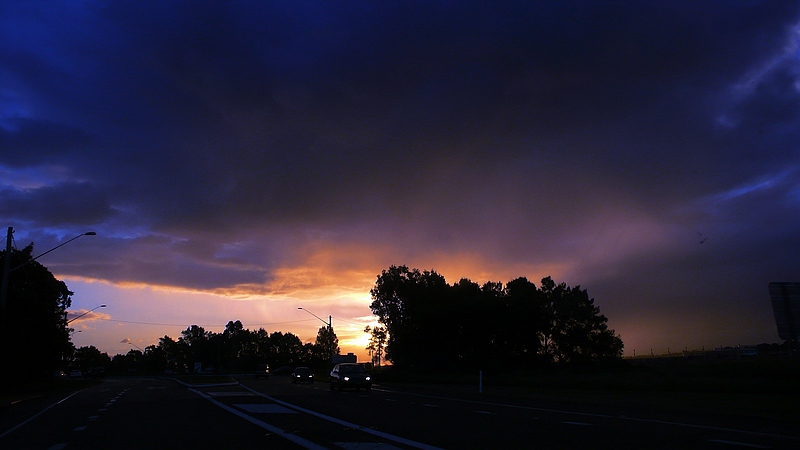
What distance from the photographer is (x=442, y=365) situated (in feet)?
260

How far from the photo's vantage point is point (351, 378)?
36875mm

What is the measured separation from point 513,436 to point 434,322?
7031 centimetres

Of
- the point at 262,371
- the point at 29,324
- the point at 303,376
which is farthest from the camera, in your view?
the point at 262,371

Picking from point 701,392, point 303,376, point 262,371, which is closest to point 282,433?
point 701,392

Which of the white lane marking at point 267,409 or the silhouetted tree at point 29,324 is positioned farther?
the silhouetted tree at point 29,324

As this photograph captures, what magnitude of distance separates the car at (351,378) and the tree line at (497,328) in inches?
1699

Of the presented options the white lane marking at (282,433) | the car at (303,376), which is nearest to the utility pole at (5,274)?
the white lane marking at (282,433)

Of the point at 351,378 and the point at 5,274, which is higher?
the point at 5,274

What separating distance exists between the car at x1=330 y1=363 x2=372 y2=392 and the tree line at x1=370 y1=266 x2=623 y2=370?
1699 inches

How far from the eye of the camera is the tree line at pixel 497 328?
270 ft

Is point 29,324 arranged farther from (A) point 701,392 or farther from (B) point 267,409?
(A) point 701,392

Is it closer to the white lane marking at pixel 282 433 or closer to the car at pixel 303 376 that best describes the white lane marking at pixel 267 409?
the white lane marking at pixel 282 433

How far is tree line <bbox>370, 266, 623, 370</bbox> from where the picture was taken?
82312mm

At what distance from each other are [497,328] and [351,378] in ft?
166
